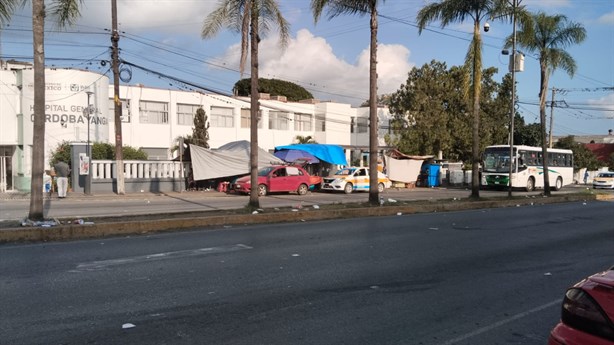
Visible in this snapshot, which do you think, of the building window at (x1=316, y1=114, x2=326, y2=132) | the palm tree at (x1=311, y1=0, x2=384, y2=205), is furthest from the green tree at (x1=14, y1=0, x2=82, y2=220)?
the building window at (x1=316, y1=114, x2=326, y2=132)

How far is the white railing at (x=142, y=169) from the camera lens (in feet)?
81.8

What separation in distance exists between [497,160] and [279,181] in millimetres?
17048

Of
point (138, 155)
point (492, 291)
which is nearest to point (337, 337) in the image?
point (492, 291)

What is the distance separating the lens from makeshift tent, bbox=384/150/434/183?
36875 mm

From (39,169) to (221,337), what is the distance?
858 centimetres

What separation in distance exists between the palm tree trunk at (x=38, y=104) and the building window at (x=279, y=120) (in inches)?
1406

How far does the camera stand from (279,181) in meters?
26.4

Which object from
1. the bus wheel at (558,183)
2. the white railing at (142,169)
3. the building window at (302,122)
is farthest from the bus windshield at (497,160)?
the white railing at (142,169)

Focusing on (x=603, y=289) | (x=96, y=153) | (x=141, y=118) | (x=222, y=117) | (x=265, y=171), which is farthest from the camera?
(x=222, y=117)

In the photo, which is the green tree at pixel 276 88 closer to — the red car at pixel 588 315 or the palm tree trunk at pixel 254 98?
the palm tree trunk at pixel 254 98

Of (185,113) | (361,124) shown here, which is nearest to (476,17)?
(185,113)

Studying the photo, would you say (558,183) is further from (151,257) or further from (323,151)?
(151,257)

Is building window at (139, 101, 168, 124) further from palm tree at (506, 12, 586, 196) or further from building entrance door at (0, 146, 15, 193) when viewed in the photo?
palm tree at (506, 12, 586, 196)

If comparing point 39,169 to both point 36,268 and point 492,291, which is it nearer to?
point 36,268
